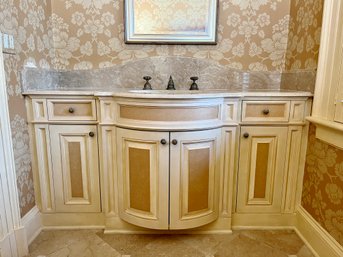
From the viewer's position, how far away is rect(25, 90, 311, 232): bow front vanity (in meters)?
1.50

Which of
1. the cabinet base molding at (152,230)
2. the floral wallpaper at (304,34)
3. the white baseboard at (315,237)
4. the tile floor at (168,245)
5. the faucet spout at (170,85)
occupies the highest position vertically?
the floral wallpaper at (304,34)

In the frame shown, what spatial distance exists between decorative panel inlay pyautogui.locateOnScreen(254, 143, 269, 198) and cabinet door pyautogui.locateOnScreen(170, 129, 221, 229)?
290 mm

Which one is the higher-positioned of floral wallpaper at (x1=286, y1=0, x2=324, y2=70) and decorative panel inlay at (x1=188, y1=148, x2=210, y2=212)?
floral wallpaper at (x1=286, y1=0, x2=324, y2=70)

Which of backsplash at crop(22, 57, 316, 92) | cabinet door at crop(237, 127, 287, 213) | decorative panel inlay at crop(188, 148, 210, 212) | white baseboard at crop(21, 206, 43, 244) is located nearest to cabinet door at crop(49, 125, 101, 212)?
white baseboard at crop(21, 206, 43, 244)

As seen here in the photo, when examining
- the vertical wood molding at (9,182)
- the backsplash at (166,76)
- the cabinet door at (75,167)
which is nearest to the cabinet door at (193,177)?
the cabinet door at (75,167)

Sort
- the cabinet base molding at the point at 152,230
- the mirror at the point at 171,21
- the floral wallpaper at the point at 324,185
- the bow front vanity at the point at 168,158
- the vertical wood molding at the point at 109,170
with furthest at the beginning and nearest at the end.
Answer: the mirror at the point at 171,21, the cabinet base molding at the point at 152,230, the vertical wood molding at the point at 109,170, the bow front vanity at the point at 168,158, the floral wallpaper at the point at 324,185

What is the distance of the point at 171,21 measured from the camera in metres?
1.95

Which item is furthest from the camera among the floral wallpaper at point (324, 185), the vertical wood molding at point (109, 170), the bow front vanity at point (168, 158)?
the vertical wood molding at point (109, 170)

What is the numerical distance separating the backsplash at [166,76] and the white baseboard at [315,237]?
1.00 m

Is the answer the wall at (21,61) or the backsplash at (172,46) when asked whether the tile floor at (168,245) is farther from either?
the backsplash at (172,46)

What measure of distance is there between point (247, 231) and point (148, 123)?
1.05m

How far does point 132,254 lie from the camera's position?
1.54 meters

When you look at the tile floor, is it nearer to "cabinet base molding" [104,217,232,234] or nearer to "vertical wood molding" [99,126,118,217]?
"cabinet base molding" [104,217,232,234]

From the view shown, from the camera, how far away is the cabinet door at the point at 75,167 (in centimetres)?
165
